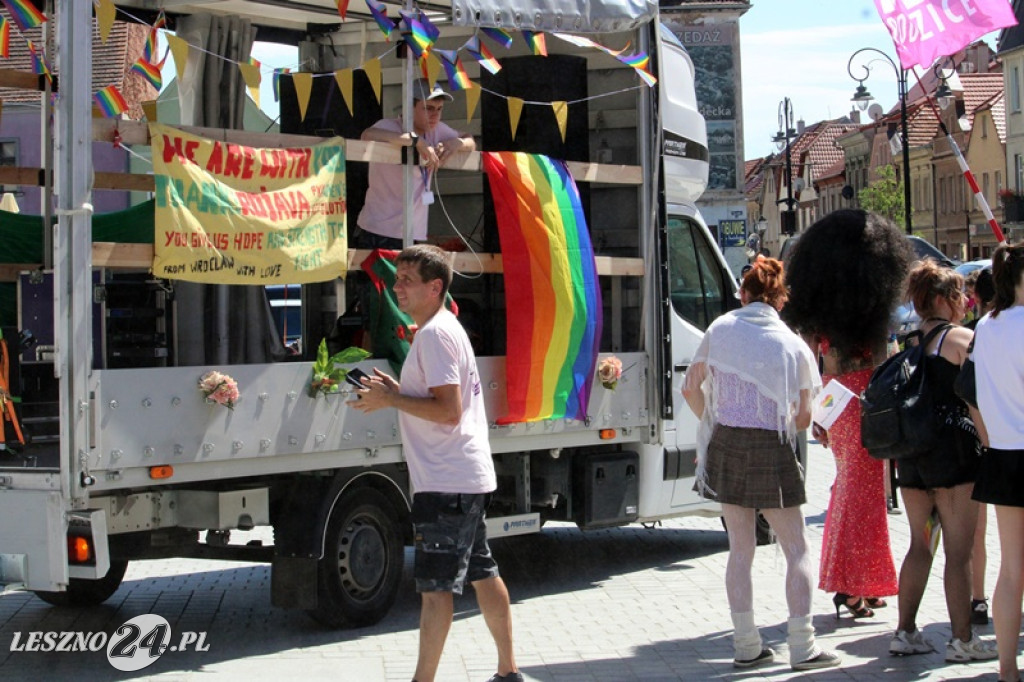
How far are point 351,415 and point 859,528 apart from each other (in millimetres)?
2643

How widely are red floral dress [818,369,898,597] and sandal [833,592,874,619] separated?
6.4 inches

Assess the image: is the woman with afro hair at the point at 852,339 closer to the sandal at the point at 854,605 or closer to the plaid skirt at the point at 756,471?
the sandal at the point at 854,605

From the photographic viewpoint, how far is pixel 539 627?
8.13m

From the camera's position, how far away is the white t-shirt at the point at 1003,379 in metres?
6.11

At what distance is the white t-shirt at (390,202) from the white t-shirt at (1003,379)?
3.05m

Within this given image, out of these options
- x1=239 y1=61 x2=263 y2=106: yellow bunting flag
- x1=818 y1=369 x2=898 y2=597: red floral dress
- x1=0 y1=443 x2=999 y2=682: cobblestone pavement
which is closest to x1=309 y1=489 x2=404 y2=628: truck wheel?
x1=0 y1=443 x2=999 y2=682: cobblestone pavement

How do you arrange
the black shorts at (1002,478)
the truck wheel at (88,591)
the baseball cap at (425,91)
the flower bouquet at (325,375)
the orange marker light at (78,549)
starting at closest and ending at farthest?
the black shorts at (1002,478) → the orange marker light at (78,549) → the flower bouquet at (325,375) → the baseball cap at (425,91) → the truck wheel at (88,591)

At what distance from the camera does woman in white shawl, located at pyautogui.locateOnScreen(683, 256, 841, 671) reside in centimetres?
680

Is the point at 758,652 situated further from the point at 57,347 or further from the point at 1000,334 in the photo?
the point at 57,347

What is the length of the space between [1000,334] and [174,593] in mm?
5269

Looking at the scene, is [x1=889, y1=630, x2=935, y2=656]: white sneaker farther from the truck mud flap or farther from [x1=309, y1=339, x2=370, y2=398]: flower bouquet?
the truck mud flap

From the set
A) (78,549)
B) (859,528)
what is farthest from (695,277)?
(78,549)

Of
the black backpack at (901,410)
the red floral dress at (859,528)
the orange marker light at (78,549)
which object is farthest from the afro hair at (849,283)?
the orange marker light at (78,549)

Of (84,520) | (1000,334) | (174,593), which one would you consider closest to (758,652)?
(1000,334)
